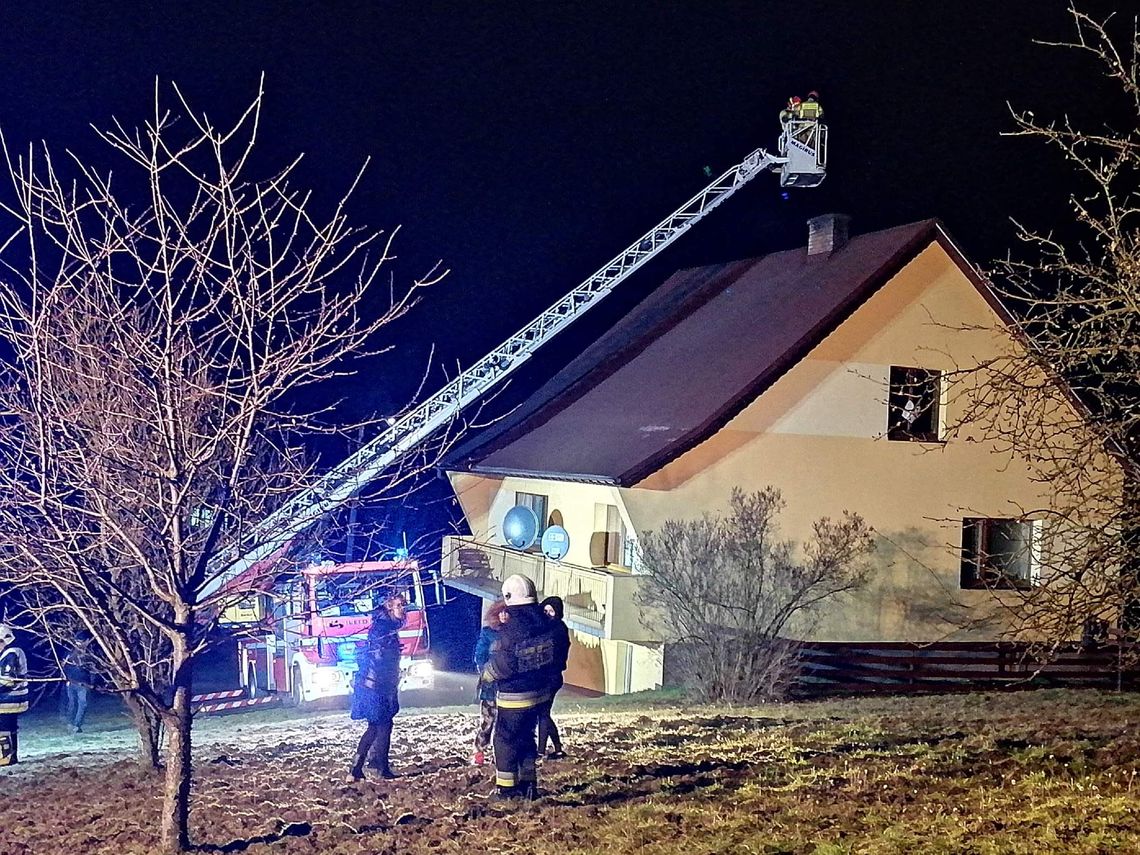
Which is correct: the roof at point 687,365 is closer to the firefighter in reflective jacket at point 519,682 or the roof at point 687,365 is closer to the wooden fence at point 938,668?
the wooden fence at point 938,668

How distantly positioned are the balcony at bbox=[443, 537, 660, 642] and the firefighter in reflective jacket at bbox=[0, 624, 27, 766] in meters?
4.86

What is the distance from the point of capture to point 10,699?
11875mm

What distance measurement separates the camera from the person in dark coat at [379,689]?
30.6 ft

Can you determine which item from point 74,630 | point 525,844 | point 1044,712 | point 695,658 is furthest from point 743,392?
point 525,844

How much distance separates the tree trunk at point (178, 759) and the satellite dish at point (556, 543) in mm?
12446

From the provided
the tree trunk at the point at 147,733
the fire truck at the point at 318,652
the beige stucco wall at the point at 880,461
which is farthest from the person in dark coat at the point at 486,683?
the beige stucco wall at the point at 880,461

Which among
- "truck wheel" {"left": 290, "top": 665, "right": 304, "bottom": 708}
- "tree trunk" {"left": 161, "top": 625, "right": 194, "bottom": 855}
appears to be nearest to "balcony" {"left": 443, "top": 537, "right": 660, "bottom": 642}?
"truck wheel" {"left": 290, "top": 665, "right": 304, "bottom": 708}

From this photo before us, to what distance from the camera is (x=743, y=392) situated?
1734 cm

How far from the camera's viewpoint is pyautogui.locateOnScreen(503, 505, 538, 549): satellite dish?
809 inches

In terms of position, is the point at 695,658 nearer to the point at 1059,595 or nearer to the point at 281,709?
the point at 281,709

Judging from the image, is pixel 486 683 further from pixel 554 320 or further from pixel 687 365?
pixel 554 320

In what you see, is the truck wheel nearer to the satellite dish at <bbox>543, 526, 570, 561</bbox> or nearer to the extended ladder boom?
the extended ladder boom

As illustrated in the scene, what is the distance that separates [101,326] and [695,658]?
8652mm

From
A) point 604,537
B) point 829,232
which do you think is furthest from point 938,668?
point 829,232
